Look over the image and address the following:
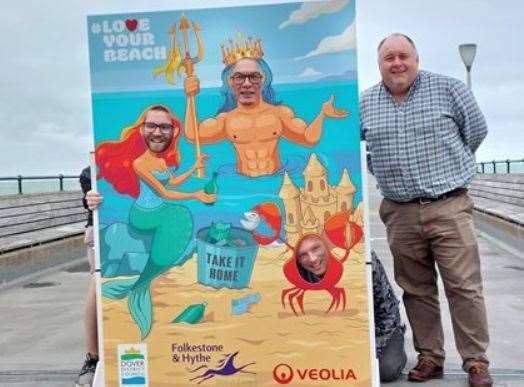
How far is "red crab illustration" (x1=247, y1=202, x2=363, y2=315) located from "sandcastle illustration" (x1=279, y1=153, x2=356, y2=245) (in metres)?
0.03

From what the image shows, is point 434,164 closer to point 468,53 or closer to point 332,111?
point 332,111

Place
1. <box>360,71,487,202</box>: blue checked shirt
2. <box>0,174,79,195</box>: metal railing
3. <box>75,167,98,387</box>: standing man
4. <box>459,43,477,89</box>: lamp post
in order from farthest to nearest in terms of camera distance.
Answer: <box>459,43,477,89</box>: lamp post, <box>0,174,79,195</box>: metal railing, <box>75,167,98,387</box>: standing man, <box>360,71,487,202</box>: blue checked shirt

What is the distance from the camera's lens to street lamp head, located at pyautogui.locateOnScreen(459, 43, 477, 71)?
17.0 meters

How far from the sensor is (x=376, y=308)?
14.2 ft

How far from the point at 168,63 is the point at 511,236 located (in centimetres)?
932

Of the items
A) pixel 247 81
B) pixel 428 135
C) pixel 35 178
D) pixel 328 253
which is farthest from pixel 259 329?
pixel 35 178

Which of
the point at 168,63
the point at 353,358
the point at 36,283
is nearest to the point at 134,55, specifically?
the point at 168,63

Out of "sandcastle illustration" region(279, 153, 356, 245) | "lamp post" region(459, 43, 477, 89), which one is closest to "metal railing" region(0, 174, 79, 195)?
"lamp post" region(459, 43, 477, 89)

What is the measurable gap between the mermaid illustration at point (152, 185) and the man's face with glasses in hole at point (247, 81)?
13.1 inches

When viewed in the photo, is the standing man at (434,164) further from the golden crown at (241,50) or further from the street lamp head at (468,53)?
the street lamp head at (468,53)

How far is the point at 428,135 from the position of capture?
394cm

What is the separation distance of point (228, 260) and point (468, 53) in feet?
49.4

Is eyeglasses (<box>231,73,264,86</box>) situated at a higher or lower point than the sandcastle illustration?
higher

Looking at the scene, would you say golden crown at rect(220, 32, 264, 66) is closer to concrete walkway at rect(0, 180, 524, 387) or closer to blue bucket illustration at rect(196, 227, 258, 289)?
blue bucket illustration at rect(196, 227, 258, 289)
